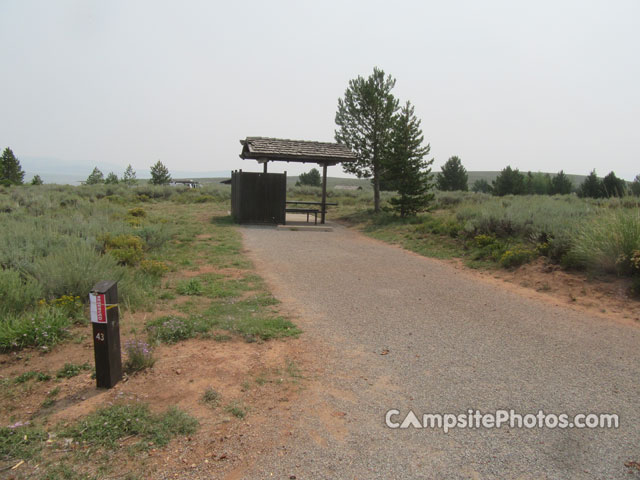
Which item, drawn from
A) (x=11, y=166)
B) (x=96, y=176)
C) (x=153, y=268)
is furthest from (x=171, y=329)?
(x=11, y=166)

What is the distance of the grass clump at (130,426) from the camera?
9.67 feet

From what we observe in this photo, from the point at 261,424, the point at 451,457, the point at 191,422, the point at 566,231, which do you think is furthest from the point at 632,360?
the point at 566,231

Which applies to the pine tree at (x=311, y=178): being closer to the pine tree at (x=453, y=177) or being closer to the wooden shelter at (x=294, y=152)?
the pine tree at (x=453, y=177)

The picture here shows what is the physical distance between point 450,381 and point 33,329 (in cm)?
427

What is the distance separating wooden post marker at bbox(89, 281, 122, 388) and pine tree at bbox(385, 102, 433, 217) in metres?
15.8

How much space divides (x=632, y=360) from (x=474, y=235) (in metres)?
7.67

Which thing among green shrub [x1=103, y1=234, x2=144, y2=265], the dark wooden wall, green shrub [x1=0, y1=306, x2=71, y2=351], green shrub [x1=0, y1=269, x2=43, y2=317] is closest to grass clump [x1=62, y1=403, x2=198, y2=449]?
green shrub [x1=0, y1=306, x2=71, y2=351]

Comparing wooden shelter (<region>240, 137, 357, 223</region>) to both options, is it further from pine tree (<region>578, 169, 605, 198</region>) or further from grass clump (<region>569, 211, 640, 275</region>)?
pine tree (<region>578, 169, 605, 198</region>)

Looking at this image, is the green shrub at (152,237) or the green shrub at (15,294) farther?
the green shrub at (152,237)

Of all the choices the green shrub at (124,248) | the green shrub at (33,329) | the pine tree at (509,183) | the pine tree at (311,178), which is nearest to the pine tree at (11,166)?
the pine tree at (311,178)

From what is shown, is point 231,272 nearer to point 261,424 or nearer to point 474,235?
point 261,424

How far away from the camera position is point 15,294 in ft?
16.4

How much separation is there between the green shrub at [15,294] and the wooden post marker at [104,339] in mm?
1899

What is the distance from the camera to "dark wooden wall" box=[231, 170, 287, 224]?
1723 cm
